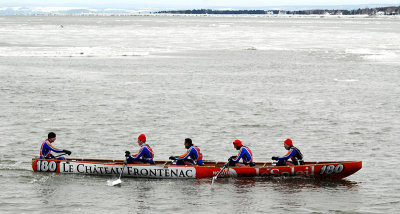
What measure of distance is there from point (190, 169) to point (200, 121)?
1169cm

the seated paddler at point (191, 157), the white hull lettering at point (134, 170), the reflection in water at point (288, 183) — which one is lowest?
the reflection in water at point (288, 183)

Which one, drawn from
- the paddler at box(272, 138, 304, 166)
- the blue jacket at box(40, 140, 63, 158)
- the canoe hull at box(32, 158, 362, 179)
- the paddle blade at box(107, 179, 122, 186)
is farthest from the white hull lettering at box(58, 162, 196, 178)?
the paddler at box(272, 138, 304, 166)

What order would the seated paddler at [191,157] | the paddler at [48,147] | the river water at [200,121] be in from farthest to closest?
the paddler at [48,147], the seated paddler at [191,157], the river water at [200,121]

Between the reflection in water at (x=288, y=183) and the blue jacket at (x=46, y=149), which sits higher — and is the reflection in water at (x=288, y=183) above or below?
below

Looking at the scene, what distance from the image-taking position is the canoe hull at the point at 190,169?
20891mm

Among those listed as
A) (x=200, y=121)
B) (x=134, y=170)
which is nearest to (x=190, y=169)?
(x=134, y=170)

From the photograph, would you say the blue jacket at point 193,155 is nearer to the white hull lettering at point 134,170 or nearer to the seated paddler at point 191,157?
the seated paddler at point 191,157

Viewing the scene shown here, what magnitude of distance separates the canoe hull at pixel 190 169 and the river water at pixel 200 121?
317mm

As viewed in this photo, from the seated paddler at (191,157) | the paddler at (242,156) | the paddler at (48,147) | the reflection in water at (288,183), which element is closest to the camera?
the reflection in water at (288,183)

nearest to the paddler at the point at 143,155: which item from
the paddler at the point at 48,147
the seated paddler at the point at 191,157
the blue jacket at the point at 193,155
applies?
the seated paddler at the point at 191,157

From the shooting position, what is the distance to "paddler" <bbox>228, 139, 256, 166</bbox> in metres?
20.8

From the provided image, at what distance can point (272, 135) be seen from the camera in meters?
29.5

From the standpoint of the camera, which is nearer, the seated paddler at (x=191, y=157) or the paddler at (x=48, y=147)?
the seated paddler at (x=191, y=157)

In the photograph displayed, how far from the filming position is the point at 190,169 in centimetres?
2116
